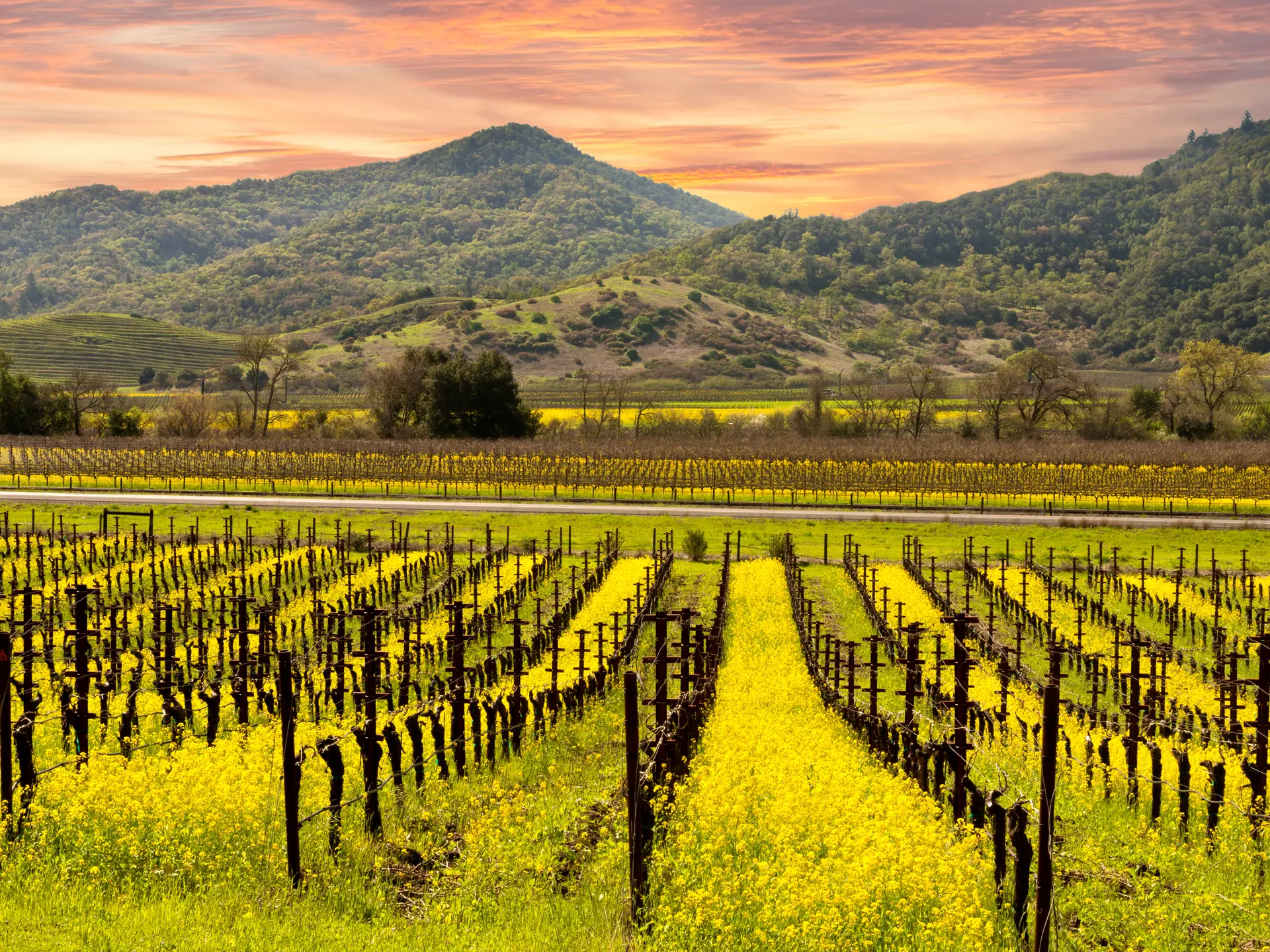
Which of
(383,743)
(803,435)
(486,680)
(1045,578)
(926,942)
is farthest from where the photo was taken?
(803,435)

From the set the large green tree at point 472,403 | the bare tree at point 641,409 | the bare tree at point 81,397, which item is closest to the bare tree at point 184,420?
the bare tree at point 81,397

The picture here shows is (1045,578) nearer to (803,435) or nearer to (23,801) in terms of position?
(23,801)

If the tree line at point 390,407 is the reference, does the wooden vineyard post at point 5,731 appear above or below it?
below

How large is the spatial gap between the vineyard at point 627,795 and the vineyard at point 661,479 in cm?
4060

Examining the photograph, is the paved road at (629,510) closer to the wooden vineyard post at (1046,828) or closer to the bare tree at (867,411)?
the wooden vineyard post at (1046,828)

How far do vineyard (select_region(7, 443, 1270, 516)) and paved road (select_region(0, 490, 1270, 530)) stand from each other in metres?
2.84

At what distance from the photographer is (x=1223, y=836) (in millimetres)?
14930

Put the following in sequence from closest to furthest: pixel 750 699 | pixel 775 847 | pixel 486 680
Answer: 1. pixel 775 847
2. pixel 750 699
3. pixel 486 680

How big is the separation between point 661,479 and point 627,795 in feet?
212

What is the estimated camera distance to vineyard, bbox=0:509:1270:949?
37.3ft

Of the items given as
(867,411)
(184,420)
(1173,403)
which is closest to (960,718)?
(184,420)

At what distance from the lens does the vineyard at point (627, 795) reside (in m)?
11.4

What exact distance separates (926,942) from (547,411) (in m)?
135

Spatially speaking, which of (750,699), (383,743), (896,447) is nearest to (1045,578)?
(750,699)
